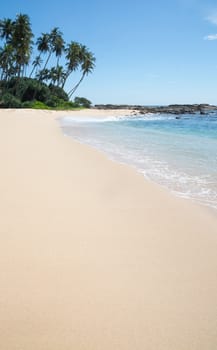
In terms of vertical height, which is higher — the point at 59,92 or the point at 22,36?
the point at 22,36

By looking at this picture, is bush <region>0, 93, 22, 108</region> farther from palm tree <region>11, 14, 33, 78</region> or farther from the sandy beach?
the sandy beach

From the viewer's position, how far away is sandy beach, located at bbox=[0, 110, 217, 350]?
1589 millimetres

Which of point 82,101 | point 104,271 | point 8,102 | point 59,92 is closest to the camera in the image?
point 104,271

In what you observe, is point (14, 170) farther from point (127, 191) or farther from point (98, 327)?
point (98, 327)

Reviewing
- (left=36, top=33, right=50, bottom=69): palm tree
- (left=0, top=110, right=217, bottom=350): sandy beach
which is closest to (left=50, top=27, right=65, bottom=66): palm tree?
A: (left=36, top=33, right=50, bottom=69): palm tree

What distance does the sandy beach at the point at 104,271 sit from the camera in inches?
62.6

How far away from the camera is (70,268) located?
215cm

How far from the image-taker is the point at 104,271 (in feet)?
7.04

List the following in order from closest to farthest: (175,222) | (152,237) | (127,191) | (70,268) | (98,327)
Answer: (98,327) → (70,268) → (152,237) → (175,222) → (127,191)

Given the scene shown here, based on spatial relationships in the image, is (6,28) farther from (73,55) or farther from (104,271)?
(104,271)

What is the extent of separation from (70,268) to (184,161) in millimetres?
5651

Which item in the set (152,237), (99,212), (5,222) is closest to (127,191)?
(99,212)

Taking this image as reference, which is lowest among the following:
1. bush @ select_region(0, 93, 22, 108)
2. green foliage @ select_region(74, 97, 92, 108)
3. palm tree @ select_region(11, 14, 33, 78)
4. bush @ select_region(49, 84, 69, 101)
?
bush @ select_region(0, 93, 22, 108)

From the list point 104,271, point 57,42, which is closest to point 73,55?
point 57,42
